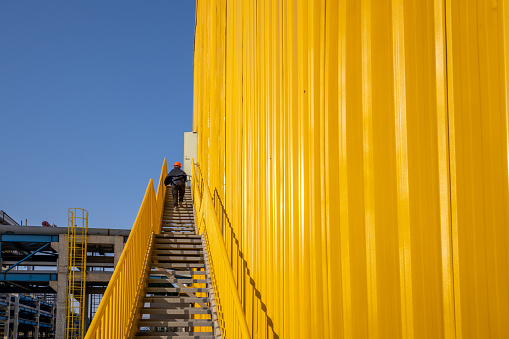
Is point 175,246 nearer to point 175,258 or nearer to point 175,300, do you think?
point 175,258

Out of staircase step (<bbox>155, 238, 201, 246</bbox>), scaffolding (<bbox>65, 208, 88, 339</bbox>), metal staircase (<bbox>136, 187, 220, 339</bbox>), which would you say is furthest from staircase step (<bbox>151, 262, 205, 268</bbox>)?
scaffolding (<bbox>65, 208, 88, 339</bbox>)

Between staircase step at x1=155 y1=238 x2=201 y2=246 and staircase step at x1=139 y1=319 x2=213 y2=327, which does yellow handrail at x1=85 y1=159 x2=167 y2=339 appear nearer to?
staircase step at x1=139 y1=319 x2=213 y2=327

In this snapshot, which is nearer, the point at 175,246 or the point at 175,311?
the point at 175,311

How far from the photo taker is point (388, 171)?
275cm

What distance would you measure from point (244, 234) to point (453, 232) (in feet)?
15.7

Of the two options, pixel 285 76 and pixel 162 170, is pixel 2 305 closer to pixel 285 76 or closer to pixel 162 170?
pixel 162 170

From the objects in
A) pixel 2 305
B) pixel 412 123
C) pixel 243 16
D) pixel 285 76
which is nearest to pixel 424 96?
pixel 412 123

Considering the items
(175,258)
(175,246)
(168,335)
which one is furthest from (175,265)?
(168,335)

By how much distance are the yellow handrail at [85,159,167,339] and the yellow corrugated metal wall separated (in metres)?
1.73

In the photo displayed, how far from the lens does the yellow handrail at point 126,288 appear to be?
5355 mm

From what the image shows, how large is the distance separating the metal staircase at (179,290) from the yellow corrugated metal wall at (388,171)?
9.92 feet

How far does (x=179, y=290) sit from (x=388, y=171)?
8.43 metres

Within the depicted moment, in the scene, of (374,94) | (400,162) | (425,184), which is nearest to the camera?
(425,184)

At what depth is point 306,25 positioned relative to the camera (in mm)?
4137
